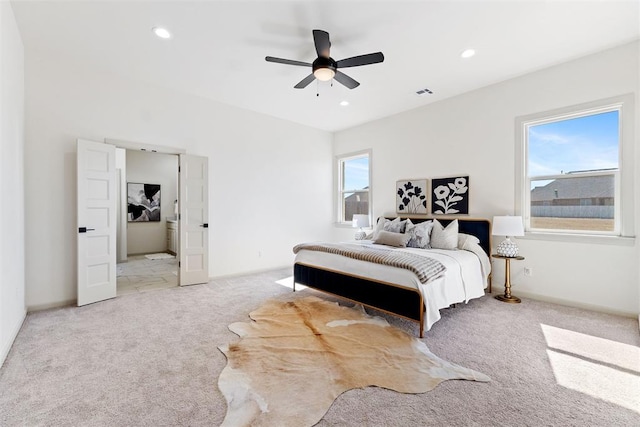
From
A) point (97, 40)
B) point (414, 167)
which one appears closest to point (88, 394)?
point (97, 40)

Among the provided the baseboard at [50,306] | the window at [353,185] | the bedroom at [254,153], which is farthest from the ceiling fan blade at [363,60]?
the baseboard at [50,306]

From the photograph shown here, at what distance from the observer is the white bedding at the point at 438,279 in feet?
8.87

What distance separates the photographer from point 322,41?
2.63 m

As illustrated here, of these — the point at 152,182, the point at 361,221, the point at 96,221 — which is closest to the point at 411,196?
the point at 361,221

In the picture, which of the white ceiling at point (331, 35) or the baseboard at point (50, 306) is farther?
the baseboard at point (50, 306)

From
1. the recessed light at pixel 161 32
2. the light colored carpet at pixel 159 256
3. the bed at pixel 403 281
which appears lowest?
the light colored carpet at pixel 159 256

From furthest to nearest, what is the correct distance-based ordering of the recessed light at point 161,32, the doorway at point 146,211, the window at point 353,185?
the doorway at point 146,211, the window at point 353,185, the recessed light at point 161,32

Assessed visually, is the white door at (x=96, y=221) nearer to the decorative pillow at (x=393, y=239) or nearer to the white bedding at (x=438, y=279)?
the white bedding at (x=438, y=279)

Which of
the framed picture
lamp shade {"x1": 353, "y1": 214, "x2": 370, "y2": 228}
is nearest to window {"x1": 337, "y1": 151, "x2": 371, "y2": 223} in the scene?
lamp shade {"x1": 353, "y1": 214, "x2": 370, "y2": 228}

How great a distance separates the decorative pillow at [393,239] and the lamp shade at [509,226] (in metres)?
1.17

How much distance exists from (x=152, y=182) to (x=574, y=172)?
8.59m

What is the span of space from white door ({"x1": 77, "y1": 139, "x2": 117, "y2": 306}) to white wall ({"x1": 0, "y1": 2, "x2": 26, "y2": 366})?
20.4 inches

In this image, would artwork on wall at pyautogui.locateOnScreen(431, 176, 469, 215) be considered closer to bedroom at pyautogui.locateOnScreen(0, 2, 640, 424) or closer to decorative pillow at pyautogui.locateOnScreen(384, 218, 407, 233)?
bedroom at pyautogui.locateOnScreen(0, 2, 640, 424)

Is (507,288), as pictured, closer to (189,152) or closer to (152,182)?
(189,152)
